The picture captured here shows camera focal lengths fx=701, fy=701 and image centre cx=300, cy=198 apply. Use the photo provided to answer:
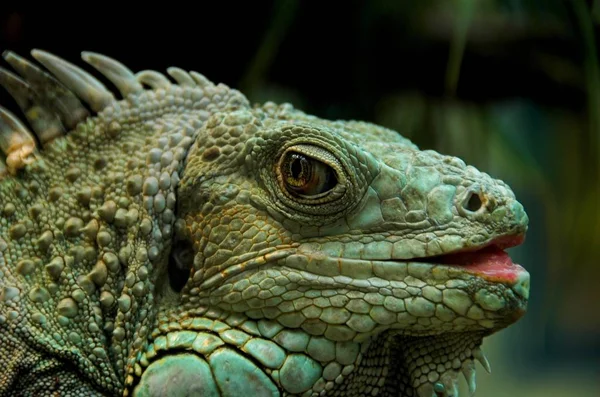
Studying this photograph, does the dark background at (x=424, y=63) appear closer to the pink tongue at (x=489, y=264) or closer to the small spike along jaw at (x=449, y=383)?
the pink tongue at (x=489, y=264)

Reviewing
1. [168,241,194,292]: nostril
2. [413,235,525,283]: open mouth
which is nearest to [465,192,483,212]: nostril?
[413,235,525,283]: open mouth

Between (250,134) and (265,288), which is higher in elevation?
(250,134)

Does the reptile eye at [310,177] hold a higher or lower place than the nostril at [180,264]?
higher

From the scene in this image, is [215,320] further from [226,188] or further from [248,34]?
[248,34]

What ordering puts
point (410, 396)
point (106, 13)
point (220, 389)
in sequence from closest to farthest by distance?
point (220, 389) < point (410, 396) < point (106, 13)

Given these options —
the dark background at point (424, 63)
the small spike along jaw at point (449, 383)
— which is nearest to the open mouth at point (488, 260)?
the small spike along jaw at point (449, 383)

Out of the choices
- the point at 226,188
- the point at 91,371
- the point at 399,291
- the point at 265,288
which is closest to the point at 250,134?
the point at 226,188

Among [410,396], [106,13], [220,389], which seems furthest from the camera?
[106,13]
